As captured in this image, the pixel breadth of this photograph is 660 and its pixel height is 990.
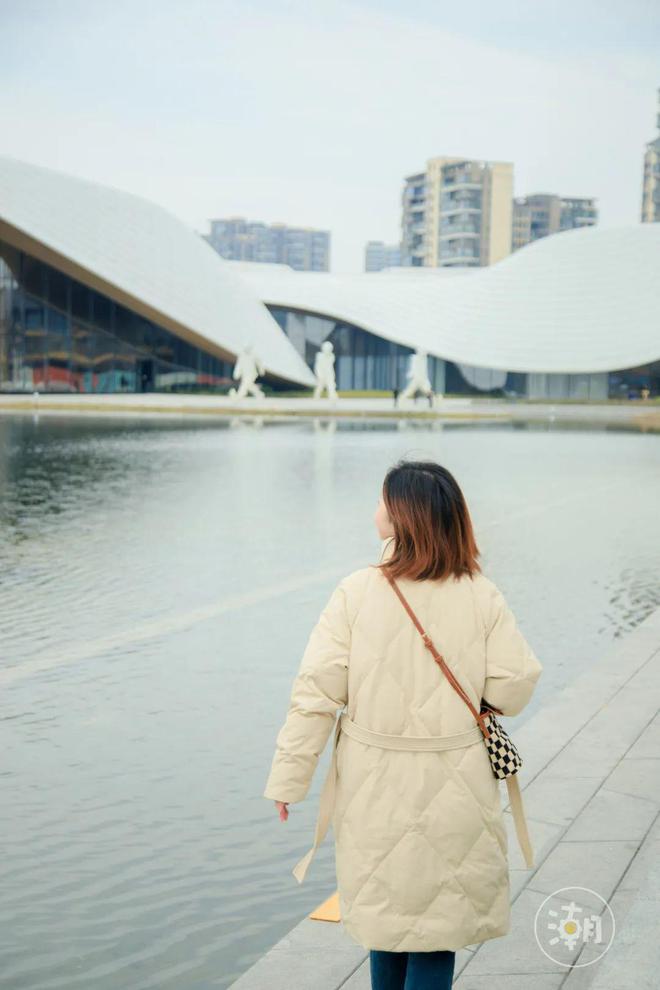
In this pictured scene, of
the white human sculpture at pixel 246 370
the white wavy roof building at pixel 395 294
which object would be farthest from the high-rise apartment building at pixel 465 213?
the white human sculpture at pixel 246 370

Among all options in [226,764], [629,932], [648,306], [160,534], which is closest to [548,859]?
[629,932]

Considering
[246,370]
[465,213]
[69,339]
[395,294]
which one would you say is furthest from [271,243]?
[246,370]

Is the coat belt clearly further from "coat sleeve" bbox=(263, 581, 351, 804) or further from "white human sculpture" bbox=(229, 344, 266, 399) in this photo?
"white human sculpture" bbox=(229, 344, 266, 399)

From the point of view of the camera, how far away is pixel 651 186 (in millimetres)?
140000

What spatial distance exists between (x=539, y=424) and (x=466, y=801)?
119ft

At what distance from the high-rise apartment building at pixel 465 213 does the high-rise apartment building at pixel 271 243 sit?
175 feet

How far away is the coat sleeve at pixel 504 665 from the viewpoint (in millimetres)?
2561

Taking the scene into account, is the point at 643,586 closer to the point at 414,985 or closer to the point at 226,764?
the point at 226,764

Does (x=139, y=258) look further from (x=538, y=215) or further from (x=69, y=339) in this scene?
(x=538, y=215)

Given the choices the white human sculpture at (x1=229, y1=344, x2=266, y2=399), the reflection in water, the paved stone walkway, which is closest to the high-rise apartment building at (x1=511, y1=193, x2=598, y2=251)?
the white human sculpture at (x1=229, y1=344, x2=266, y2=399)

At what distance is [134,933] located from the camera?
333 centimetres

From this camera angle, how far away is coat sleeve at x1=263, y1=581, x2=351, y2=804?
2.50 metres

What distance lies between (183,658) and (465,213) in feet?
421

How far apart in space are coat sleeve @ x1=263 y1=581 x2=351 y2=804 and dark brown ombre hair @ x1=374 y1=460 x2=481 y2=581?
169mm
